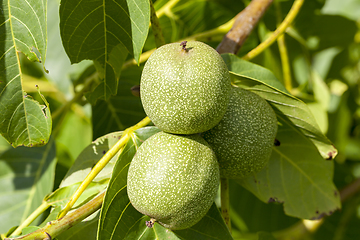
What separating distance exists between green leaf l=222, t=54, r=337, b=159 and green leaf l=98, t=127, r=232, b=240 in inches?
13.9

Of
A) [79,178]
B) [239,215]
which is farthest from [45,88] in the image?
[239,215]

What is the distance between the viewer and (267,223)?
2.00m

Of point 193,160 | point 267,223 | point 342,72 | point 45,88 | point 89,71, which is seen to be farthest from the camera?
point 342,72

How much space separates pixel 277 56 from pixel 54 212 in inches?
62.9

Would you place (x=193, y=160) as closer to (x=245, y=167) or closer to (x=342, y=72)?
(x=245, y=167)

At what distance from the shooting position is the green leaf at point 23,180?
1.50 meters

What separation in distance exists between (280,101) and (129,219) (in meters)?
0.62

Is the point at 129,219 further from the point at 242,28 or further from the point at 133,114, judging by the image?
the point at 242,28

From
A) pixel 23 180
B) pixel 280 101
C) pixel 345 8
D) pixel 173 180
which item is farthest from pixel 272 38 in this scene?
pixel 345 8

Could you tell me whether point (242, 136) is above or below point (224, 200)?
above

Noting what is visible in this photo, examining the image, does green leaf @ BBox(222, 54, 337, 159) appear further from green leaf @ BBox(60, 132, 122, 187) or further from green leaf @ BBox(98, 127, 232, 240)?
green leaf @ BBox(60, 132, 122, 187)

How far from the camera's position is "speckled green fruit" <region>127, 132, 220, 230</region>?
2.88ft

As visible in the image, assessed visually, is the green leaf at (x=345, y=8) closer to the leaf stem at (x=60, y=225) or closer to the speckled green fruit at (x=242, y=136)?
the speckled green fruit at (x=242, y=136)

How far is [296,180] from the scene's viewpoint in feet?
4.48
